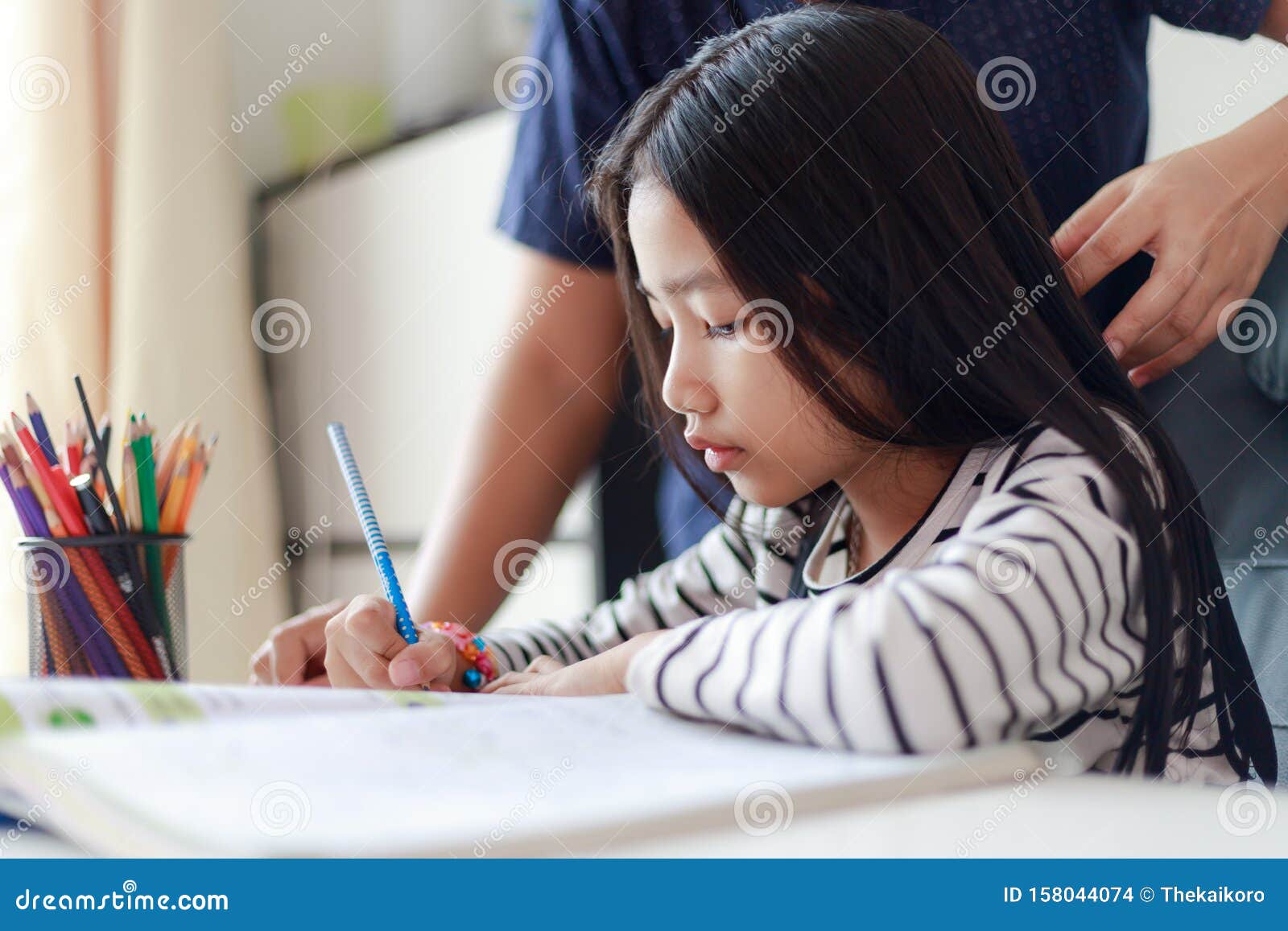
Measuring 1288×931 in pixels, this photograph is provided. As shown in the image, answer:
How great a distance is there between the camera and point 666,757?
43cm

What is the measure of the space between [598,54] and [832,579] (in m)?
0.48

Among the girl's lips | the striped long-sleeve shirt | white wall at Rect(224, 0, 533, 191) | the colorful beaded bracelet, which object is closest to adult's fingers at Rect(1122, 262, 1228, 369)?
the striped long-sleeve shirt

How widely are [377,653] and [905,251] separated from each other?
1.33 ft

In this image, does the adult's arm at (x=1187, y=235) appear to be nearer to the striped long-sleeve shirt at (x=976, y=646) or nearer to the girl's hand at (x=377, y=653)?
the striped long-sleeve shirt at (x=976, y=646)

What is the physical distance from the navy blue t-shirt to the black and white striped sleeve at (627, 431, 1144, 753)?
31 cm

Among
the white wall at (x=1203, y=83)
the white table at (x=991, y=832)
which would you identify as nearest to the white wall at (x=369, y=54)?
the white wall at (x=1203, y=83)

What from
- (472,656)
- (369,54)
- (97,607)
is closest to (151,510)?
(97,607)

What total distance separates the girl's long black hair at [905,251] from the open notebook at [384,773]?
0.84ft

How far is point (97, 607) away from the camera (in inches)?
25.5

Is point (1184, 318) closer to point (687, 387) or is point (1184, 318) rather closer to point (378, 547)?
point (687, 387)

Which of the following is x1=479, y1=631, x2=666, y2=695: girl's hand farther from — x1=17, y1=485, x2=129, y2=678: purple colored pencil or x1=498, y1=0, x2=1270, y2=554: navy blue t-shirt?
x1=498, y1=0, x2=1270, y2=554: navy blue t-shirt

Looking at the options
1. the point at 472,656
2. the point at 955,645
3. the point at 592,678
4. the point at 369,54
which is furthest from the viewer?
the point at 369,54
